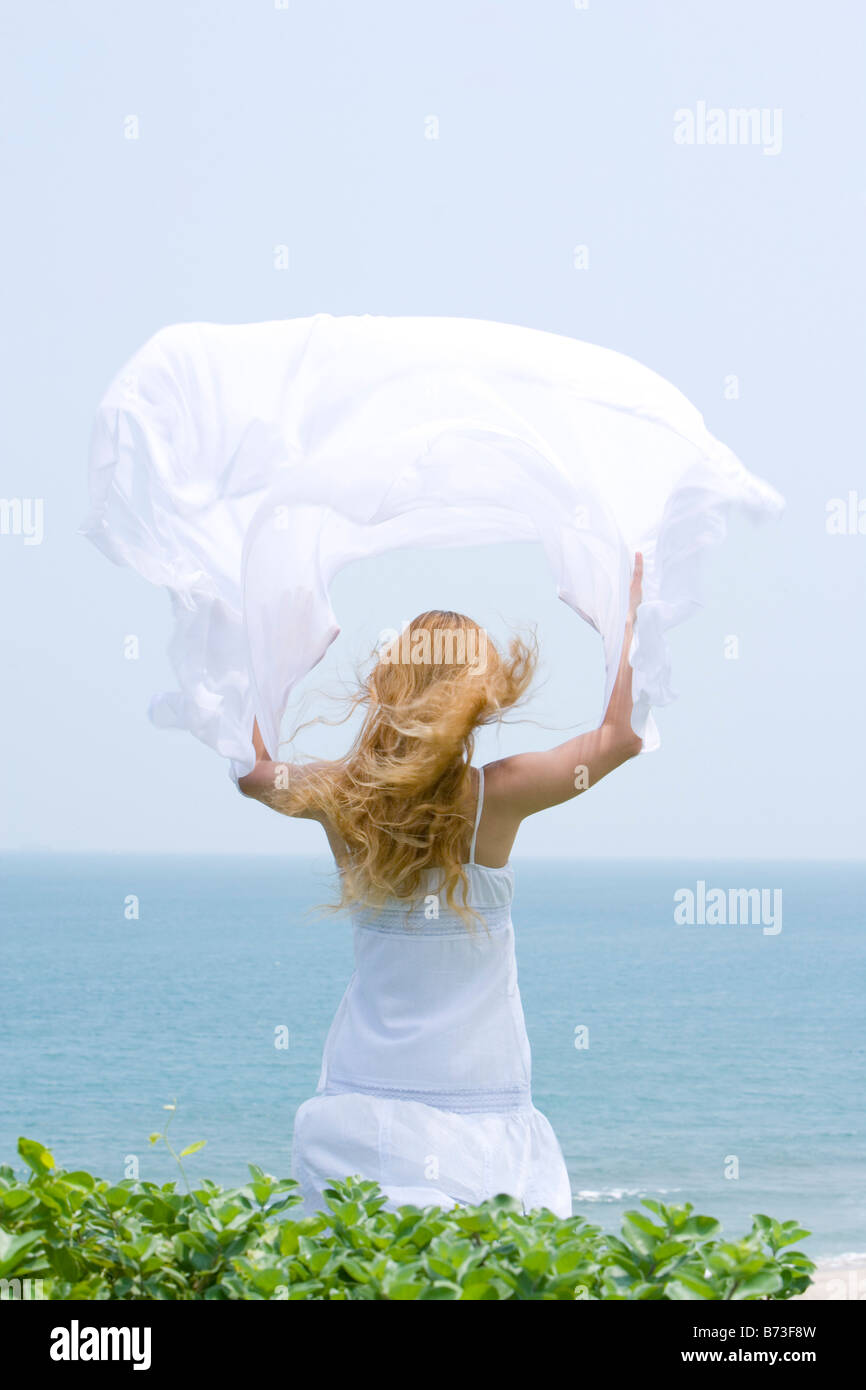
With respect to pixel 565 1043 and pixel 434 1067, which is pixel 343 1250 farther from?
pixel 565 1043

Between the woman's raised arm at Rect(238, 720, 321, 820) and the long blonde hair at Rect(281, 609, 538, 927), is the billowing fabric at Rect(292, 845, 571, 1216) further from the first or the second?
the woman's raised arm at Rect(238, 720, 321, 820)

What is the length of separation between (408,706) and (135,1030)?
39.7 m

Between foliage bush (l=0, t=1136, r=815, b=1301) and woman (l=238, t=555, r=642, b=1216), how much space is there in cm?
49

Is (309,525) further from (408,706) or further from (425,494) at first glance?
(408,706)

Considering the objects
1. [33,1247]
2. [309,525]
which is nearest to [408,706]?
[309,525]

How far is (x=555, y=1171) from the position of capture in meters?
2.38

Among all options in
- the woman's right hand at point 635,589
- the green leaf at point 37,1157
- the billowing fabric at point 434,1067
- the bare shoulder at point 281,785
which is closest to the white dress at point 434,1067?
the billowing fabric at point 434,1067

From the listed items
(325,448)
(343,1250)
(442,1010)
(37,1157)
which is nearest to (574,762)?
(442,1010)

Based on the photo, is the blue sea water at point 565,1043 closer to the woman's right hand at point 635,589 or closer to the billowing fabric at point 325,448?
the billowing fabric at point 325,448

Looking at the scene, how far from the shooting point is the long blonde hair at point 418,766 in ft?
7.55

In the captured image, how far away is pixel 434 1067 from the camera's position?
2.34 metres

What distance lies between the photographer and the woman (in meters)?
2.29

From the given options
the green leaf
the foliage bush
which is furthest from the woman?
the green leaf

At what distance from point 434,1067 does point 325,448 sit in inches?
44.2
